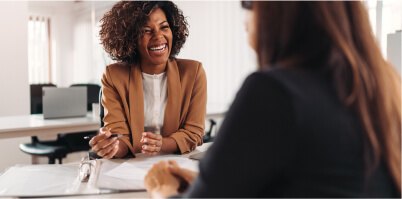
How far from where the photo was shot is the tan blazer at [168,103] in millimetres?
1451

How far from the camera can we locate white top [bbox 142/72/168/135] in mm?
1576

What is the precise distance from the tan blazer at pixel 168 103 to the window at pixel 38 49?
6.59 metres

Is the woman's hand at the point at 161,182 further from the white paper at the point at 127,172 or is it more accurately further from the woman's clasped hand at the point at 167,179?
the white paper at the point at 127,172

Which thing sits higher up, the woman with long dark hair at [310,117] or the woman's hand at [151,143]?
the woman with long dark hair at [310,117]

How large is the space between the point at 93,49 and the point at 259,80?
7.11 metres

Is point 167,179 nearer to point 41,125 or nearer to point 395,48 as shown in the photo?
point 395,48

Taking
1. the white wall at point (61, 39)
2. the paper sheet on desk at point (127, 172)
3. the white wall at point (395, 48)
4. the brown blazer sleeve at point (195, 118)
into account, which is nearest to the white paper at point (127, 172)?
the paper sheet on desk at point (127, 172)

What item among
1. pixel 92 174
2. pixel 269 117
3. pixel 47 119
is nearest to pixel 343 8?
pixel 269 117

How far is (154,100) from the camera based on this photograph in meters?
1.61

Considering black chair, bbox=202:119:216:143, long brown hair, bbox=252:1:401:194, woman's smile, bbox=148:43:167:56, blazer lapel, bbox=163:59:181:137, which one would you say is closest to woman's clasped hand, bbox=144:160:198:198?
long brown hair, bbox=252:1:401:194

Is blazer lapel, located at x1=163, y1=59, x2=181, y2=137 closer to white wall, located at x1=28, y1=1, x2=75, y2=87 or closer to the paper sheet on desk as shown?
the paper sheet on desk

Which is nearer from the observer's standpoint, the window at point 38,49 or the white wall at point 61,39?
the window at point 38,49

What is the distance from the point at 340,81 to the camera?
1.67 feet

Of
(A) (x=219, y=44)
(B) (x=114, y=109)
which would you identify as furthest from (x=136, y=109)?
(A) (x=219, y=44)
